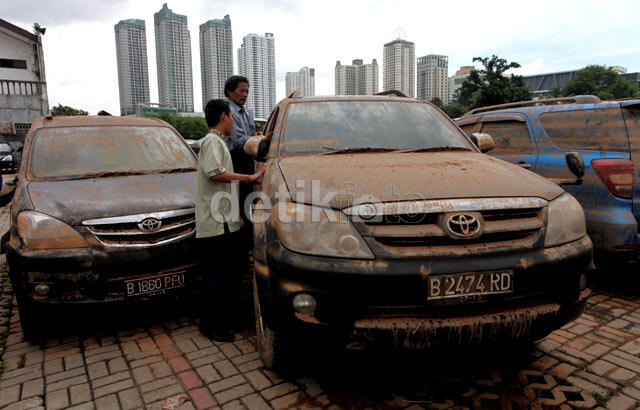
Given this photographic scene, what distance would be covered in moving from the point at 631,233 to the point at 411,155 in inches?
86.0

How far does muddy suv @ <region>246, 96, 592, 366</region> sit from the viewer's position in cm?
204

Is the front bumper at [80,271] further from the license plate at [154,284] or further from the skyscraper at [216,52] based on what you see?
the skyscraper at [216,52]

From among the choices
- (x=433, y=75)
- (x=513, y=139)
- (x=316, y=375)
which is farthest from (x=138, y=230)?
(x=433, y=75)

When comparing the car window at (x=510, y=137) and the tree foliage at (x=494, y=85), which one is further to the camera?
the tree foliage at (x=494, y=85)

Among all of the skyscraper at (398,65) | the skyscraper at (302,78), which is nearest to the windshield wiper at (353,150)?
the skyscraper at (302,78)

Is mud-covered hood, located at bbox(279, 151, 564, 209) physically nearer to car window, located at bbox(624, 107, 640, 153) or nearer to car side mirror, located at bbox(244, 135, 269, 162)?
car side mirror, located at bbox(244, 135, 269, 162)

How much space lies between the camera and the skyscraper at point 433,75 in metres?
80.8

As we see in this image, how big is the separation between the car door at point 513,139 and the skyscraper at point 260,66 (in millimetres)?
52560

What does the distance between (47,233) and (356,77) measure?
5228 centimetres

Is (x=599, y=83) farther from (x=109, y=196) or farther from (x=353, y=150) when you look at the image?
(x=109, y=196)

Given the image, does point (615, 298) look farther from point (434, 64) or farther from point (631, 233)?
point (434, 64)

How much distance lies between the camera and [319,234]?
213cm

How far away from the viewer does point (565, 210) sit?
2400 millimetres

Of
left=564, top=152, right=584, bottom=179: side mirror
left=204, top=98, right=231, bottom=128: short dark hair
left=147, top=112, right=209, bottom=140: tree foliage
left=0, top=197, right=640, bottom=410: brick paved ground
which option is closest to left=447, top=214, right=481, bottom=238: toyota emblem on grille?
left=0, top=197, right=640, bottom=410: brick paved ground
